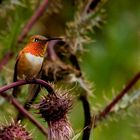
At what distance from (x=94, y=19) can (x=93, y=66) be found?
137 centimetres

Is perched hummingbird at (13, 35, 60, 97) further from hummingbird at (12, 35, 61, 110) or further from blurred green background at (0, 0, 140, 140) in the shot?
blurred green background at (0, 0, 140, 140)

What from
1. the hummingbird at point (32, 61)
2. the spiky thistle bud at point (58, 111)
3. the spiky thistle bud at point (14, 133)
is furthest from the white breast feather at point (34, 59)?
the spiky thistle bud at point (14, 133)

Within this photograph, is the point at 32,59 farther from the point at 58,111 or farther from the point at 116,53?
the point at 116,53

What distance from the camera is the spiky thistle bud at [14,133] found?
5.46 feet

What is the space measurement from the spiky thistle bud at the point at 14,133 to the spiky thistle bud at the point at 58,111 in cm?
10

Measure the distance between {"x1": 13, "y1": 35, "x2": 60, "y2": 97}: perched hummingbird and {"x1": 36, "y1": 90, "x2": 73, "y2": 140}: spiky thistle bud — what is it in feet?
0.95

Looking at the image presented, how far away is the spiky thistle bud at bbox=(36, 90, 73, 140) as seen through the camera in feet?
5.79

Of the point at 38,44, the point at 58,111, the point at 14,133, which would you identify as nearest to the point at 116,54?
the point at 38,44

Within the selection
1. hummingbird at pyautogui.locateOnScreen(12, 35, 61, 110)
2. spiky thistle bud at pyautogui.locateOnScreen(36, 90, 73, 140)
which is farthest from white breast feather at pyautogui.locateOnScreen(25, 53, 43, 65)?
spiky thistle bud at pyautogui.locateOnScreen(36, 90, 73, 140)

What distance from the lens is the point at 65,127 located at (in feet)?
5.80

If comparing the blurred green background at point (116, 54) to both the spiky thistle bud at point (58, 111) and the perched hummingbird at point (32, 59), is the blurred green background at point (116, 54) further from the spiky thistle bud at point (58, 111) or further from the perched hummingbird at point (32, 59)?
the spiky thistle bud at point (58, 111)

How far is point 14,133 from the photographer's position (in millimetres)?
1669

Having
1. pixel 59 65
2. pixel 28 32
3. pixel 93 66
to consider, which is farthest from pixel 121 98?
pixel 93 66

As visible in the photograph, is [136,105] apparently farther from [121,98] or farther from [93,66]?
[93,66]
